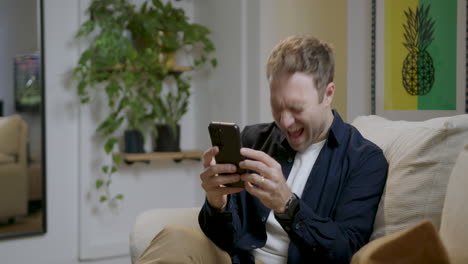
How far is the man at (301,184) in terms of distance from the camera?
1.24 metres

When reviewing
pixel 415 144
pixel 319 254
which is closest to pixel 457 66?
pixel 415 144

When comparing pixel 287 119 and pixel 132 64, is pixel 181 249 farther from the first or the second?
pixel 132 64

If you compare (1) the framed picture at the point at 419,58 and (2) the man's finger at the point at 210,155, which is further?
(1) the framed picture at the point at 419,58

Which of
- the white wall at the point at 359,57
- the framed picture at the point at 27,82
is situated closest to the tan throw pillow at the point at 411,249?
the white wall at the point at 359,57

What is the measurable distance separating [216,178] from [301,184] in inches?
11.9

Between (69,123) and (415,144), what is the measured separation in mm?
2111

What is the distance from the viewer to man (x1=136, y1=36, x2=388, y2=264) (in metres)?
1.24

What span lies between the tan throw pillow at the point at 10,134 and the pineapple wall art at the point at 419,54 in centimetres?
191

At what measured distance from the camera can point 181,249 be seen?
126cm

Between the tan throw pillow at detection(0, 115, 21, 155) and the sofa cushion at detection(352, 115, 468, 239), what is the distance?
209 centimetres

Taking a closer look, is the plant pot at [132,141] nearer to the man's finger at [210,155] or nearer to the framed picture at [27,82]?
the framed picture at [27,82]

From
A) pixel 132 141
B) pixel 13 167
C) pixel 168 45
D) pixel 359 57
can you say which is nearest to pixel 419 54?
pixel 359 57

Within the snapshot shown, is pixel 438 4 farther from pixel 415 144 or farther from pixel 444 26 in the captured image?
pixel 415 144

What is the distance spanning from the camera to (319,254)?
1.26m
